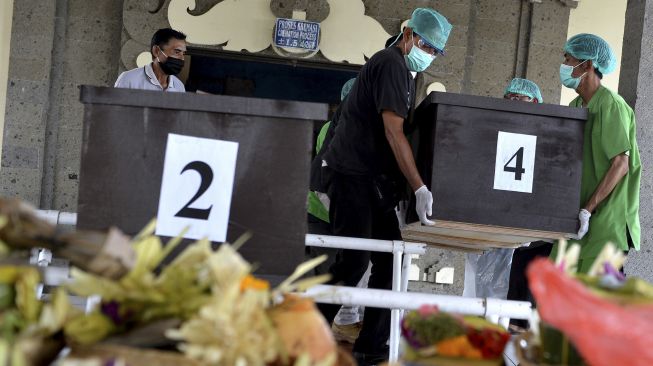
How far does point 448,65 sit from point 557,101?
0.94m

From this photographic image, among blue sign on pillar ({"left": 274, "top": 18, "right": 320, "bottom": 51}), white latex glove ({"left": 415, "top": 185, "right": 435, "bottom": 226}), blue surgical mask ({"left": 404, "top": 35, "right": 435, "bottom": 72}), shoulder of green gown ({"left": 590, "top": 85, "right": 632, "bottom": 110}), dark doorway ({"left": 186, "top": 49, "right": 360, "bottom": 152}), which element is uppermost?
blue sign on pillar ({"left": 274, "top": 18, "right": 320, "bottom": 51})

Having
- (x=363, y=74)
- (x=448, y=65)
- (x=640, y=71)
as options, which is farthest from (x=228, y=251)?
(x=448, y=65)

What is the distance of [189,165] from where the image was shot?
6.40 ft

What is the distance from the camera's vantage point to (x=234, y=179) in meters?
1.95

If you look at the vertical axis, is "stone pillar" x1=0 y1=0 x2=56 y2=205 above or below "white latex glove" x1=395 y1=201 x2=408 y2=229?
above

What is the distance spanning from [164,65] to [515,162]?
259 centimetres

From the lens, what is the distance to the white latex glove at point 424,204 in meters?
2.96

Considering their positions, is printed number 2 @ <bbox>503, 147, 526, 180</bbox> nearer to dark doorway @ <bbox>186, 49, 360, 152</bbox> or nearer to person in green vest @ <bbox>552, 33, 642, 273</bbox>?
person in green vest @ <bbox>552, 33, 642, 273</bbox>

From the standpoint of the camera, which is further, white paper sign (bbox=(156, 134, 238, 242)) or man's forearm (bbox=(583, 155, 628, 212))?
man's forearm (bbox=(583, 155, 628, 212))

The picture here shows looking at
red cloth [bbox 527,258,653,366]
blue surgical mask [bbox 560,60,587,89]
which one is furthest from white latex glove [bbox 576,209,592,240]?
red cloth [bbox 527,258,653,366]

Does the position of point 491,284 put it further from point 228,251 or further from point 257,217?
point 228,251

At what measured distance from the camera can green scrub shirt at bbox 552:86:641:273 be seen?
11.3 ft

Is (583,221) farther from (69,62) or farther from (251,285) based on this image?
(69,62)

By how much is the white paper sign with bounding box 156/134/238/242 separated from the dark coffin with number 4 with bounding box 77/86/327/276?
1 centimetres
